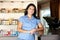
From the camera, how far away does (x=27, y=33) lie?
6.57ft

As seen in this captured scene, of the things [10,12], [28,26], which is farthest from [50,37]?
[10,12]

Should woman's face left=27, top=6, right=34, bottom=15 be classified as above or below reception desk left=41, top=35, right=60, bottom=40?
above

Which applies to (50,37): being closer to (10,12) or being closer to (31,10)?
(31,10)

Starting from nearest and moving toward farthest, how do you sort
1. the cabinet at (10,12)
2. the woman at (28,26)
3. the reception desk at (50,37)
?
the woman at (28,26) < the reception desk at (50,37) < the cabinet at (10,12)

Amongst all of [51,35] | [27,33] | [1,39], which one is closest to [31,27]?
[27,33]

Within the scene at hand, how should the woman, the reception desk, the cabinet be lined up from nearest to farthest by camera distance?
the woman, the reception desk, the cabinet

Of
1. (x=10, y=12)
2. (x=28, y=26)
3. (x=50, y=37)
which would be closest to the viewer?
(x=28, y=26)

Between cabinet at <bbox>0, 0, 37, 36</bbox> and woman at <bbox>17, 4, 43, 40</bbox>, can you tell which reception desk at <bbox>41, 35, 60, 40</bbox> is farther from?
cabinet at <bbox>0, 0, 37, 36</bbox>

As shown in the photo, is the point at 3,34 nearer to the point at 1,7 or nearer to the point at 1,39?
the point at 1,39

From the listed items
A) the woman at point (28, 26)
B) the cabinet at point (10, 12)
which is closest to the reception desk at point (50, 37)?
the woman at point (28, 26)

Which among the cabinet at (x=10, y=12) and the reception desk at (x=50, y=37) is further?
the cabinet at (x=10, y=12)

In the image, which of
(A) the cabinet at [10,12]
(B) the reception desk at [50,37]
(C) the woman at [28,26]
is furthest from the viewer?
(A) the cabinet at [10,12]

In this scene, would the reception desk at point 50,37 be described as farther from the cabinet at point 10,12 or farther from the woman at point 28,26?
the cabinet at point 10,12

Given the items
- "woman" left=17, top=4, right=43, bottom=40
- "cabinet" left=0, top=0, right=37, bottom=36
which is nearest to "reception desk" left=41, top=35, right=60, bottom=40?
"woman" left=17, top=4, right=43, bottom=40
